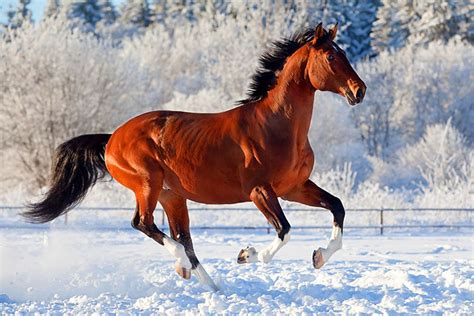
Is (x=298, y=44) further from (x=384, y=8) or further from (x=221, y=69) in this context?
(x=384, y=8)

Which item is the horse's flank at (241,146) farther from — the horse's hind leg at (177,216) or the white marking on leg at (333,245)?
the white marking on leg at (333,245)

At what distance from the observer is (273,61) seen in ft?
22.0

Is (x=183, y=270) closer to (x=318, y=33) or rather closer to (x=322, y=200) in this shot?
(x=322, y=200)

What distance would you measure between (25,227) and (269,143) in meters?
12.2

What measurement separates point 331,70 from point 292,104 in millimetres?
522

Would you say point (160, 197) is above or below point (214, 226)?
above

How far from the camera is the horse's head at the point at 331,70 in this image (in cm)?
591

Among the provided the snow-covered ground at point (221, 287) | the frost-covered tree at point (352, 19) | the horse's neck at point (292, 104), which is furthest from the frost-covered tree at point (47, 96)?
the horse's neck at point (292, 104)

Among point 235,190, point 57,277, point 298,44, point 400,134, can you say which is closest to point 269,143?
point 235,190

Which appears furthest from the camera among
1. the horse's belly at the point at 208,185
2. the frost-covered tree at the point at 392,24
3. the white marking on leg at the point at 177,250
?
the frost-covered tree at the point at 392,24

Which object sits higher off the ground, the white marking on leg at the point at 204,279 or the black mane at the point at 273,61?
the black mane at the point at 273,61

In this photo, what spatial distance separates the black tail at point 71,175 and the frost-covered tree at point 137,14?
5249 cm

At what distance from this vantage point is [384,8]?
45.5 m

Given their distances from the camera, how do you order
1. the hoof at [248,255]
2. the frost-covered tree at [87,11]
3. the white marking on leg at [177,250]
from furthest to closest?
the frost-covered tree at [87,11] → the white marking on leg at [177,250] → the hoof at [248,255]
